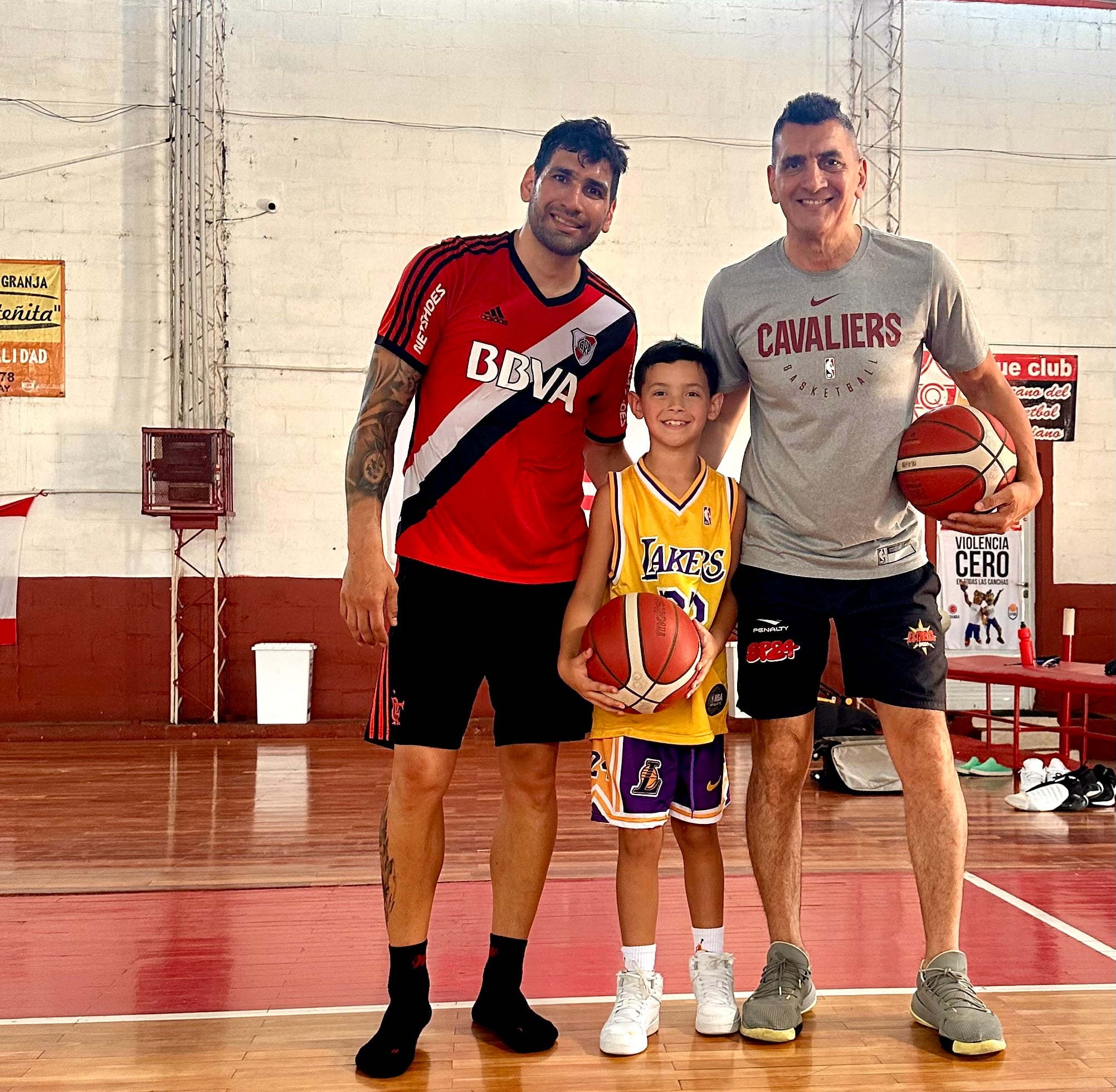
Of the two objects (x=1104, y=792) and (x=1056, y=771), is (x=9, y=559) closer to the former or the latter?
(x=1056, y=771)

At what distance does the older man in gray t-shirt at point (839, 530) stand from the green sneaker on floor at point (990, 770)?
4012 mm

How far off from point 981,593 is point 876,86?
4214 mm

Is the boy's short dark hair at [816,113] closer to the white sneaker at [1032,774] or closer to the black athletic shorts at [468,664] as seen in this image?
the black athletic shorts at [468,664]

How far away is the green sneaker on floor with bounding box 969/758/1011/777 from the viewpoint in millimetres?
6004

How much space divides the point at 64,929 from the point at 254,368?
600cm

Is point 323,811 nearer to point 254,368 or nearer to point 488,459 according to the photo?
point 488,459

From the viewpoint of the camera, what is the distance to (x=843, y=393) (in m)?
2.31

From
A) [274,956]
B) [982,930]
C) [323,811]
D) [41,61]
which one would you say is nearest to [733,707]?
[323,811]

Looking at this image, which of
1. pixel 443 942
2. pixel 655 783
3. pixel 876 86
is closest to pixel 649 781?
pixel 655 783

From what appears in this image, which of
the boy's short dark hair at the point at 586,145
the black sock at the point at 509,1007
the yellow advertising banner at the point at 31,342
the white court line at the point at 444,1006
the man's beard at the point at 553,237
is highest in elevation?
the yellow advertising banner at the point at 31,342

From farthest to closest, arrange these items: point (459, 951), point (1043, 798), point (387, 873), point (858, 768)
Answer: point (858, 768) → point (1043, 798) → point (459, 951) → point (387, 873)

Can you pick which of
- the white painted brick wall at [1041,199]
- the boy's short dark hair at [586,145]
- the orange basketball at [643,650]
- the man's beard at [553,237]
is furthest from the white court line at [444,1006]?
the white painted brick wall at [1041,199]

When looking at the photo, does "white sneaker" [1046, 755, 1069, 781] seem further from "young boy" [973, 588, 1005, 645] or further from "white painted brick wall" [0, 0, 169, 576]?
"white painted brick wall" [0, 0, 169, 576]

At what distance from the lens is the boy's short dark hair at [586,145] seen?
2.31 m
